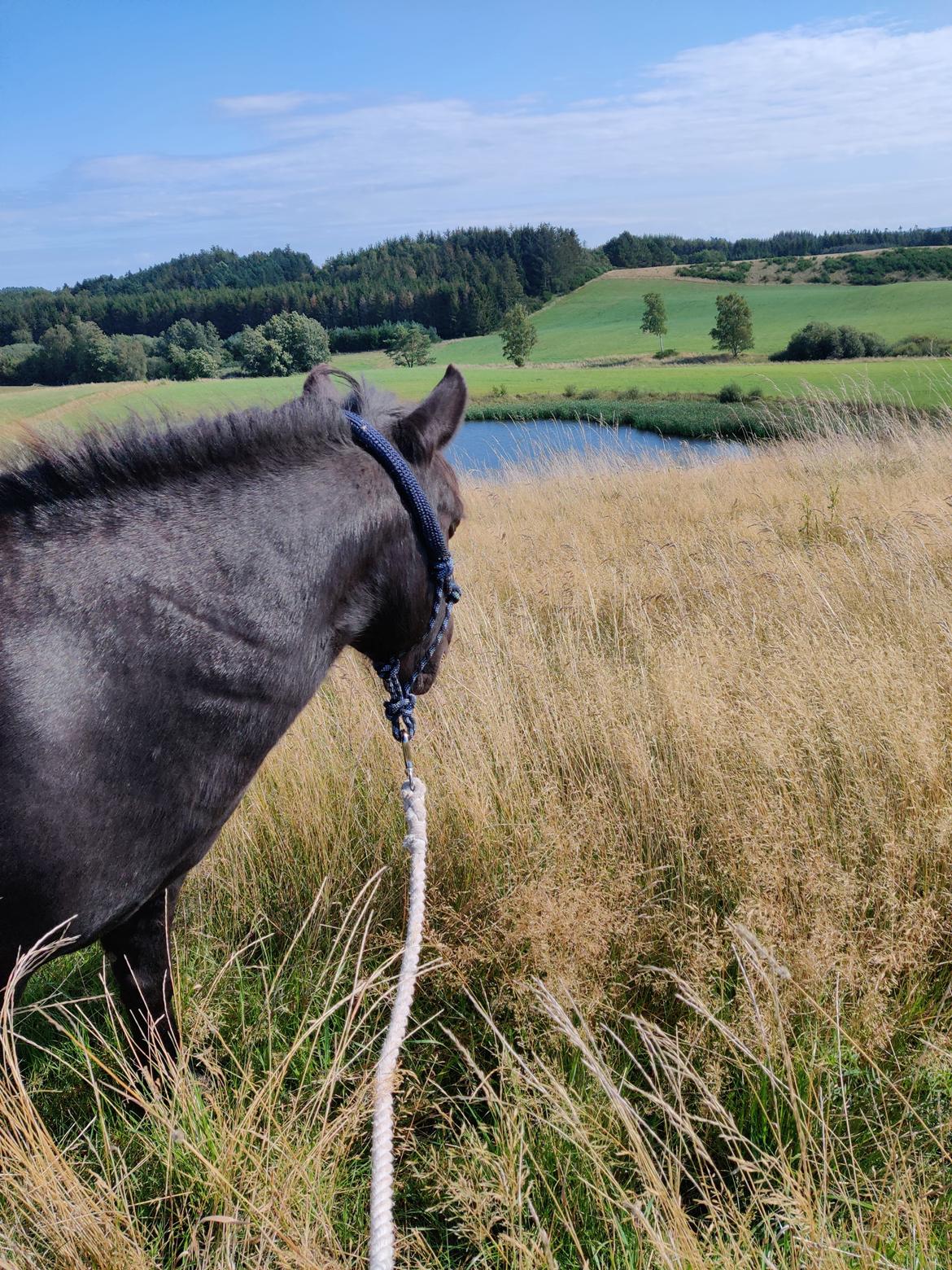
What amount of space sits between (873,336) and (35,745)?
201ft

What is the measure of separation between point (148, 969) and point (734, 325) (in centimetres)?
6411

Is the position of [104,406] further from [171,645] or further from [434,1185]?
[434,1185]

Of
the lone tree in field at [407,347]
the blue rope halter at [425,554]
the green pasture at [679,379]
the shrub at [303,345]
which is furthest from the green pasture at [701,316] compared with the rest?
the blue rope halter at [425,554]

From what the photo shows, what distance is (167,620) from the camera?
1783mm

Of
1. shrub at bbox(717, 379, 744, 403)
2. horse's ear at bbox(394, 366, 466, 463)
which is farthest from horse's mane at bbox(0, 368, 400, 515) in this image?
shrub at bbox(717, 379, 744, 403)

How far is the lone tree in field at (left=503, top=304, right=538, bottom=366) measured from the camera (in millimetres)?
65875

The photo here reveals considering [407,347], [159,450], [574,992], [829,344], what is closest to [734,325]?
[829,344]

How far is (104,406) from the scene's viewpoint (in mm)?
2430

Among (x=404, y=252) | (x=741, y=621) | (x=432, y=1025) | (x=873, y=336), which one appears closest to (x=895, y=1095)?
(x=432, y=1025)

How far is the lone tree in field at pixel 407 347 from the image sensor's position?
46.0 m

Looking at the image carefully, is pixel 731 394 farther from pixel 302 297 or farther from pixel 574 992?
pixel 574 992

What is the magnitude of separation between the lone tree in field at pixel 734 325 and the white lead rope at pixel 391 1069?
6334cm

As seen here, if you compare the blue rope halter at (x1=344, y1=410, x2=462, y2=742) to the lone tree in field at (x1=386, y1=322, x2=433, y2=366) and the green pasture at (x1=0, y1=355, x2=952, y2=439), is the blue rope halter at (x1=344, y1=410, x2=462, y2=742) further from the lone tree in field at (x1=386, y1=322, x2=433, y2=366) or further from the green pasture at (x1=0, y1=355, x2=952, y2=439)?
the lone tree in field at (x1=386, y1=322, x2=433, y2=366)

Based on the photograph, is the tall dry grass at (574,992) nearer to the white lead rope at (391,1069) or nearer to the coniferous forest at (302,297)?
the white lead rope at (391,1069)
